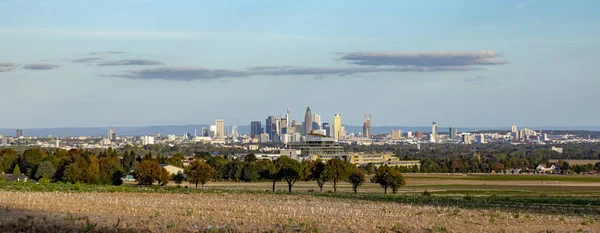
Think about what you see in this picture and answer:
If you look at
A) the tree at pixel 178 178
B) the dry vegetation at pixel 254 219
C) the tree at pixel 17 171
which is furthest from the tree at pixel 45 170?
the dry vegetation at pixel 254 219

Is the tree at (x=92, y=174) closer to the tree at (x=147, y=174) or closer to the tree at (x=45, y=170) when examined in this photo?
the tree at (x=147, y=174)

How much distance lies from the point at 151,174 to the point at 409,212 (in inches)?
2226

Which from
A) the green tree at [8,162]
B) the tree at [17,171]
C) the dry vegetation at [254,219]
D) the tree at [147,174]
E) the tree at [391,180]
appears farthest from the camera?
the green tree at [8,162]

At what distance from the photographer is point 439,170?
6914 inches

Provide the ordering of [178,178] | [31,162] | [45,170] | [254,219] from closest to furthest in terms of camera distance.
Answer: [254,219] → [45,170] → [178,178] → [31,162]

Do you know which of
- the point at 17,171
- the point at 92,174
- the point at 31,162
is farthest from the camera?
the point at 31,162

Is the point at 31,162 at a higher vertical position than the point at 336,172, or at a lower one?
higher

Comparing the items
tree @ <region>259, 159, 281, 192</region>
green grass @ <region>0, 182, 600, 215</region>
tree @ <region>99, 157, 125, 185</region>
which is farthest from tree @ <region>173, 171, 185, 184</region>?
green grass @ <region>0, 182, 600, 215</region>

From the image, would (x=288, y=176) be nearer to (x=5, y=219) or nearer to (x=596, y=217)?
(x=596, y=217)

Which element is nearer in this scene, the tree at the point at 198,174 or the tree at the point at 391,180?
the tree at the point at 391,180

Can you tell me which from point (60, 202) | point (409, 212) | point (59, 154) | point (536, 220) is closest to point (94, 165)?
point (59, 154)

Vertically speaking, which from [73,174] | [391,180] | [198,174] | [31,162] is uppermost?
[31,162]

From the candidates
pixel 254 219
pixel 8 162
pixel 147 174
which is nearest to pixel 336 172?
pixel 147 174

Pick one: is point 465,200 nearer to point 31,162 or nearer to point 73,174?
point 73,174
